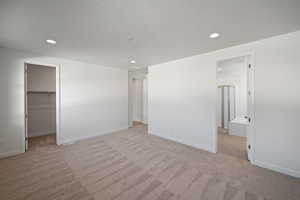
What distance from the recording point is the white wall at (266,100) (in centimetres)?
198

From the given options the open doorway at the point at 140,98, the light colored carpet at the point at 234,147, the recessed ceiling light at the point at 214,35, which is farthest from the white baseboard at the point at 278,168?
the open doorway at the point at 140,98

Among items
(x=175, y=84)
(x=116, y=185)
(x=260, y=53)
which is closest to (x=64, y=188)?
(x=116, y=185)

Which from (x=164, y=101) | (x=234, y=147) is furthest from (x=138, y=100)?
(x=234, y=147)

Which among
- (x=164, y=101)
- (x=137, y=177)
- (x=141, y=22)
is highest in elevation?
(x=141, y=22)

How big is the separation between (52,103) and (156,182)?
4952 mm

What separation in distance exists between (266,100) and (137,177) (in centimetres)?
278

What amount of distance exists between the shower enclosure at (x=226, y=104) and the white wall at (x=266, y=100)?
2.30 meters

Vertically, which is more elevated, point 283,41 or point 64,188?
point 283,41

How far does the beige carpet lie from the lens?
5.27ft

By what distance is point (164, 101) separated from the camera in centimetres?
393

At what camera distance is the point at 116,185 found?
1771 mm

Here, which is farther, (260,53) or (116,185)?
(260,53)

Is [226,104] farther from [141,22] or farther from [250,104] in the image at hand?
[141,22]

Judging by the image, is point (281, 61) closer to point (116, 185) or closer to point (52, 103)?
point (116, 185)
